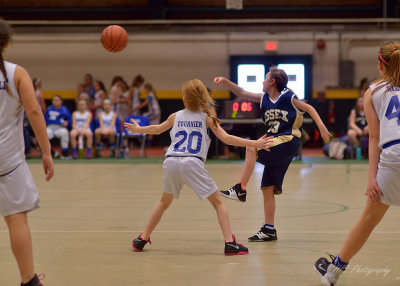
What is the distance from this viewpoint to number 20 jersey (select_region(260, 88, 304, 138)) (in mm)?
6184

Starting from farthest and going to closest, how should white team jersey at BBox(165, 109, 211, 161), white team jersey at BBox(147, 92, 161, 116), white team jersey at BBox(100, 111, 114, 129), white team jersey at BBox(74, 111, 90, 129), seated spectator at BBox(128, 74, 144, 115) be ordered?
1. seated spectator at BBox(128, 74, 144, 115)
2. white team jersey at BBox(147, 92, 161, 116)
3. white team jersey at BBox(100, 111, 114, 129)
4. white team jersey at BBox(74, 111, 90, 129)
5. white team jersey at BBox(165, 109, 211, 161)

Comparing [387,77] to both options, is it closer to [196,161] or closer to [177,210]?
[196,161]

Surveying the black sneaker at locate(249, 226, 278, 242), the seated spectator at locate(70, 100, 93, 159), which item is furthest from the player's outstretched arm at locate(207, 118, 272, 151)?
the seated spectator at locate(70, 100, 93, 159)

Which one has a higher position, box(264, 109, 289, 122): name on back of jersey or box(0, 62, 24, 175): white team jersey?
box(0, 62, 24, 175): white team jersey

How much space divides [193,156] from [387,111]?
186cm

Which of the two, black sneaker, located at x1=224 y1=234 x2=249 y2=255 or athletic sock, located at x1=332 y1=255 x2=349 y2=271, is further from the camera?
black sneaker, located at x1=224 y1=234 x2=249 y2=255

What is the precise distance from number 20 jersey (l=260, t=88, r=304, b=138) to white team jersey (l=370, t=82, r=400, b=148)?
210 centimetres

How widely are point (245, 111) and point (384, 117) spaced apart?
36.3ft

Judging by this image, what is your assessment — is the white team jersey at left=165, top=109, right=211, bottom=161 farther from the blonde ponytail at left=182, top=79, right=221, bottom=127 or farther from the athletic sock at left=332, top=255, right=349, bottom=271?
the athletic sock at left=332, top=255, right=349, bottom=271

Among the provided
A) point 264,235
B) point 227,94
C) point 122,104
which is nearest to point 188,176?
point 264,235

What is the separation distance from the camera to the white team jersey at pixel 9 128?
150 inches

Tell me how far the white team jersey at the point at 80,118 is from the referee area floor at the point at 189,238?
16.9ft

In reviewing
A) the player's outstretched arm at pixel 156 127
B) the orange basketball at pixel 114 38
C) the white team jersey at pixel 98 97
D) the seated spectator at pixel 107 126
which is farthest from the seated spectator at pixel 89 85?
the player's outstretched arm at pixel 156 127

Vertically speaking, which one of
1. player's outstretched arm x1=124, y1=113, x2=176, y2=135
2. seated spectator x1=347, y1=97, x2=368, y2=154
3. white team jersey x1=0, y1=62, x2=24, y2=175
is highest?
white team jersey x1=0, y1=62, x2=24, y2=175
